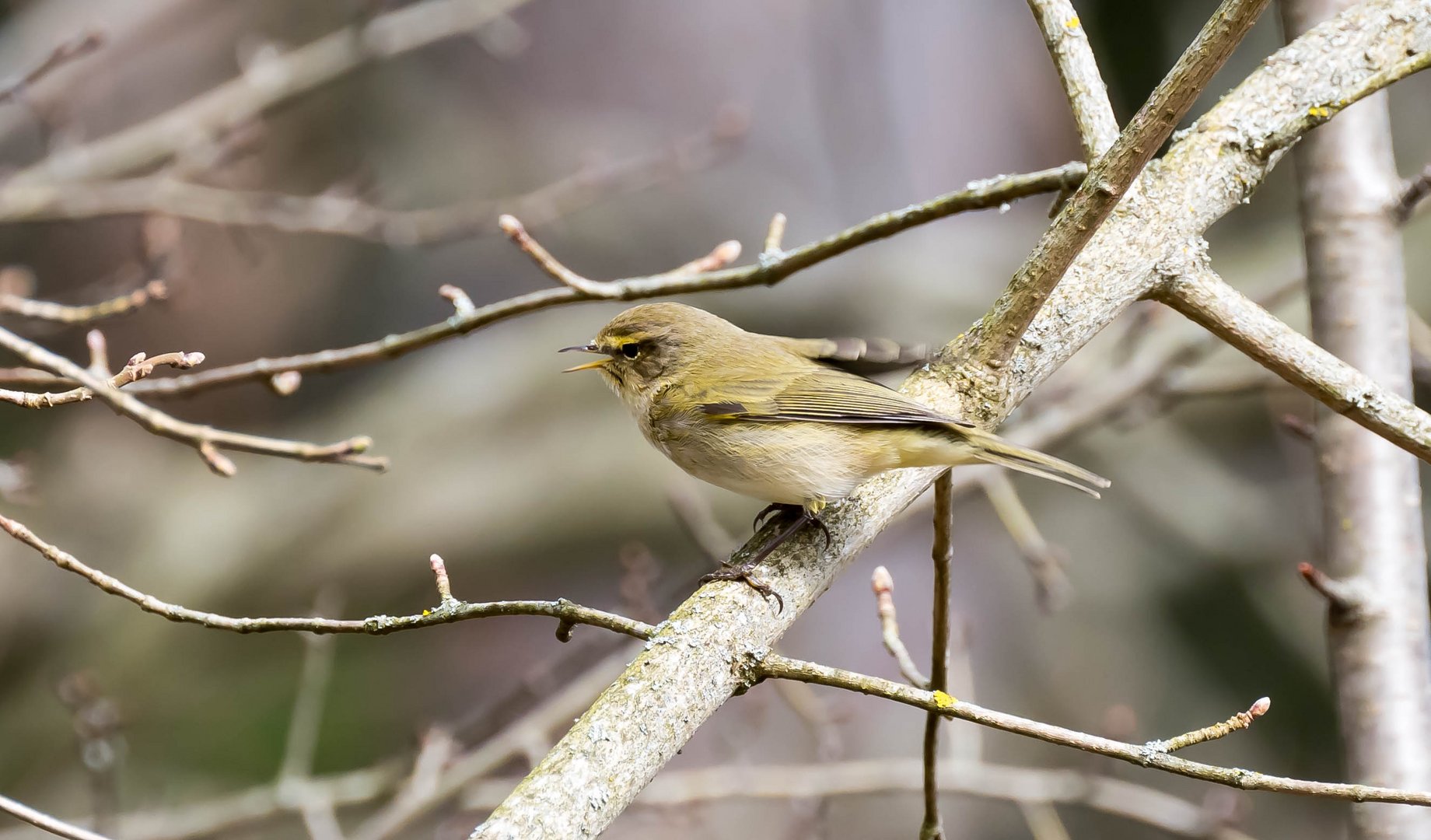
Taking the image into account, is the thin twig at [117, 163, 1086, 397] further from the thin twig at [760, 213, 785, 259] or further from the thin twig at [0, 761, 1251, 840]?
the thin twig at [0, 761, 1251, 840]

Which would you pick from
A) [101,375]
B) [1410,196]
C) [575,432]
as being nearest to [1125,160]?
[1410,196]

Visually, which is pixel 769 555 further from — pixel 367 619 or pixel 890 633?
pixel 367 619

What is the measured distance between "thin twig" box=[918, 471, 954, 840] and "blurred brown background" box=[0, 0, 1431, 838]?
3.16 m

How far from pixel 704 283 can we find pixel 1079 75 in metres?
0.99

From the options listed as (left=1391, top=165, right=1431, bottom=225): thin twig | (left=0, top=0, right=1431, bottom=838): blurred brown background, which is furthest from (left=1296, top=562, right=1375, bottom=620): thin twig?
(left=0, top=0, right=1431, bottom=838): blurred brown background

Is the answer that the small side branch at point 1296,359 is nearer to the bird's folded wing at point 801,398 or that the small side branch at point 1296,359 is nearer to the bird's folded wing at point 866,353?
the bird's folded wing at point 866,353

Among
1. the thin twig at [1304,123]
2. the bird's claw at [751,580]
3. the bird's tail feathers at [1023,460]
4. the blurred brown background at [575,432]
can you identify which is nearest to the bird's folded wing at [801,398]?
the bird's tail feathers at [1023,460]

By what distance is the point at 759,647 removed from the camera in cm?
197

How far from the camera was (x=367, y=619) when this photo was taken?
1.87 metres

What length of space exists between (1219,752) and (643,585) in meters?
4.03

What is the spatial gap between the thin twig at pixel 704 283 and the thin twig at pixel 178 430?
11.4 inches

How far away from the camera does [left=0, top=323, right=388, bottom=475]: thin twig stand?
189 centimetres

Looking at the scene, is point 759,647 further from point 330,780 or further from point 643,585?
point 330,780

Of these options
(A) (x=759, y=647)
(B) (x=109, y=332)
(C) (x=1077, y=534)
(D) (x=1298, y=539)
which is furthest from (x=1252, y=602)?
(B) (x=109, y=332)
